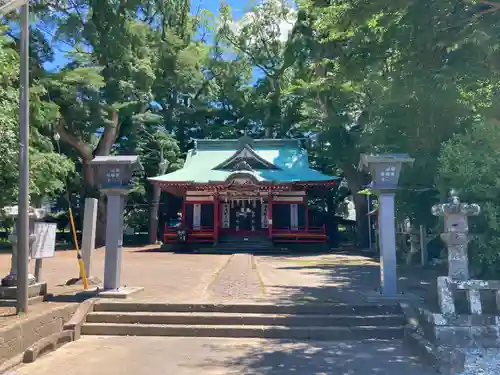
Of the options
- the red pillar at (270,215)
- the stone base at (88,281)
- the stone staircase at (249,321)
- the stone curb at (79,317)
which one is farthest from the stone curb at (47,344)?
the red pillar at (270,215)

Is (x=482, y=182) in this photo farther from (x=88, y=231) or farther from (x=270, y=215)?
(x=270, y=215)

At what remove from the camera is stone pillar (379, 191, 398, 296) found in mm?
8312

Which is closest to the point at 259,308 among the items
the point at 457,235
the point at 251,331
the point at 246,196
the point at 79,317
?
the point at 251,331

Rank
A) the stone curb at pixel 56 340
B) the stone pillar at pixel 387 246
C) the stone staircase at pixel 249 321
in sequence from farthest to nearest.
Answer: the stone pillar at pixel 387 246, the stone staircase at pixel 249 321, the stone curb at pixel 56 340

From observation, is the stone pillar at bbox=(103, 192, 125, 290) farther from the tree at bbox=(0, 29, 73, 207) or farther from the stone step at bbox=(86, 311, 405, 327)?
→ the tree at bbox=(0, 29, 73, 207)

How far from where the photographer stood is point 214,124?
33.2 metres

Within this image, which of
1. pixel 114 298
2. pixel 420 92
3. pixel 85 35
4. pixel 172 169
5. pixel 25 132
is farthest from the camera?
A: pixel 172 169

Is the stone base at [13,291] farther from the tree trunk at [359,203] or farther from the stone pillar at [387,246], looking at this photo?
the tree trunk at [359,203]

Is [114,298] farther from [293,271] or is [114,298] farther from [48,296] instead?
[293,271]

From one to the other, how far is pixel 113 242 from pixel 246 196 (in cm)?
1655

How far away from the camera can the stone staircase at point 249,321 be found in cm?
701

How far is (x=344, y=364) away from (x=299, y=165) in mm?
20702

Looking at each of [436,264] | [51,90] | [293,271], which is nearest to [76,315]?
[293,271]

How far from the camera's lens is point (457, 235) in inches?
265
